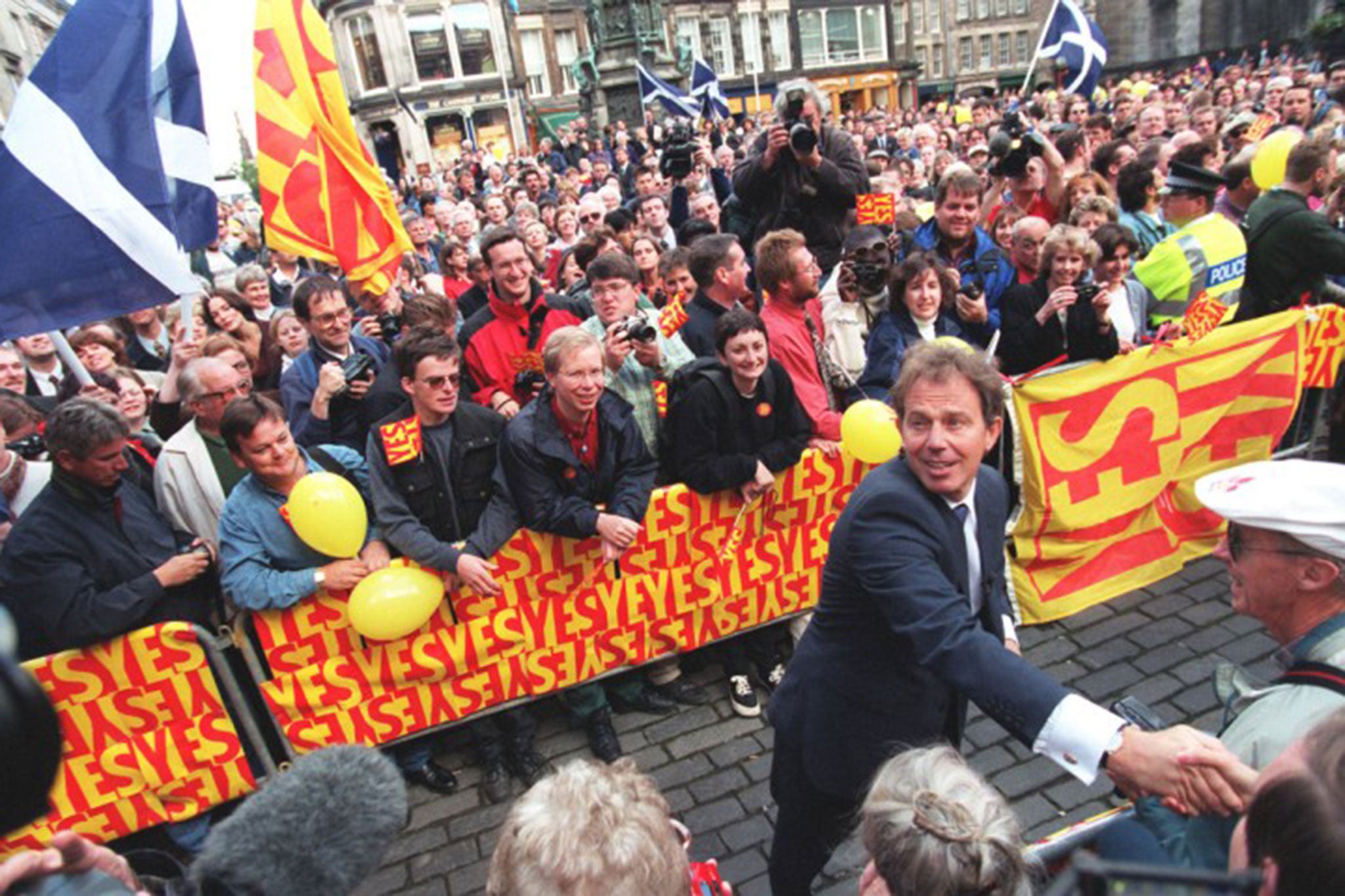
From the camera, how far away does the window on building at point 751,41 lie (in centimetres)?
5253

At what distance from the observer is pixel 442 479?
395cm

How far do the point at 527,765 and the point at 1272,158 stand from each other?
7.33 m

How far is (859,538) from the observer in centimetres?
229

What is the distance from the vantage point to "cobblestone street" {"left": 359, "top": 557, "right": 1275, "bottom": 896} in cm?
353

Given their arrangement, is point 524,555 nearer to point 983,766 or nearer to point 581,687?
point 581,687

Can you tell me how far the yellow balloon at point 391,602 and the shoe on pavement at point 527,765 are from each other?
95cm

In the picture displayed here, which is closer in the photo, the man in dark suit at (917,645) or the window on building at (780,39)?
the man in dark suit at (917,645)

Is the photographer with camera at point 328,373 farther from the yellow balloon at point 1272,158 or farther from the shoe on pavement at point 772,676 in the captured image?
the yellow balloon at point 1272,158

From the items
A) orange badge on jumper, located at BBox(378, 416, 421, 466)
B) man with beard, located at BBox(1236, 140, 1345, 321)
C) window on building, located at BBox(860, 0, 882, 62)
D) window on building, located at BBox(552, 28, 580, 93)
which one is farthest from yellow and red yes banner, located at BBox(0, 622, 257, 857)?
window on building, located at BBox(860, 0, 882, 62)

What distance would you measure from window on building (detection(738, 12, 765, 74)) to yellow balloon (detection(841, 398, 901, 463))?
5423 centimetres

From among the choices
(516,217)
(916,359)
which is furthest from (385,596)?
(516,217)

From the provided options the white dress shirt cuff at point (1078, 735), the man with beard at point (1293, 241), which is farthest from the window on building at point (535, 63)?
the white dress shirt cuff at point (1078, 735)

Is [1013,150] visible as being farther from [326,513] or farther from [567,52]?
[567,52]

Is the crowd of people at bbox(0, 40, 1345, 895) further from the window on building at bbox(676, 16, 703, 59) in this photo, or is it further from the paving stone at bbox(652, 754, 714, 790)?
the window on building at bbox(676, 16, 703, 59)
